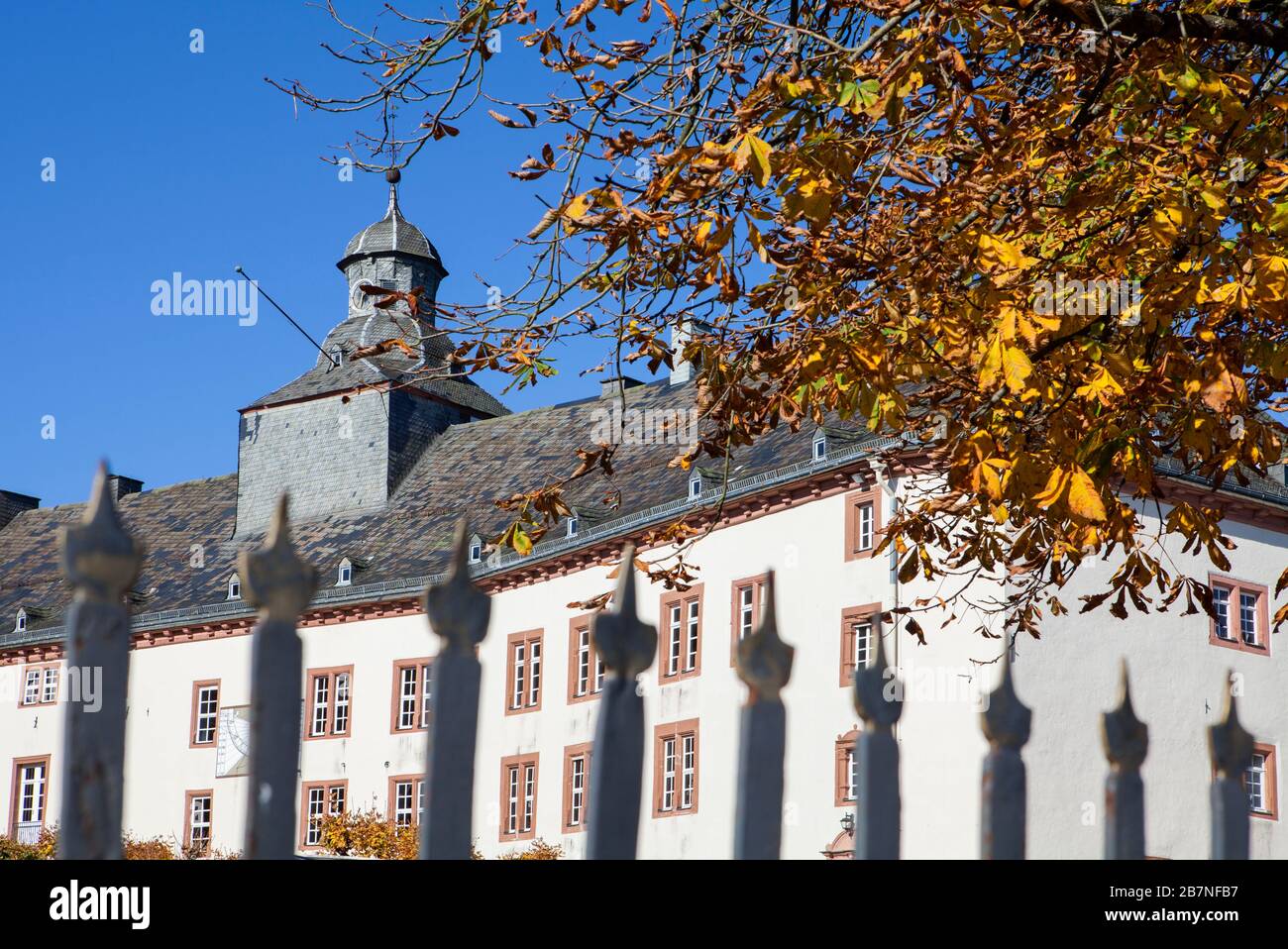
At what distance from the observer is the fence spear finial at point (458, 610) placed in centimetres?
322

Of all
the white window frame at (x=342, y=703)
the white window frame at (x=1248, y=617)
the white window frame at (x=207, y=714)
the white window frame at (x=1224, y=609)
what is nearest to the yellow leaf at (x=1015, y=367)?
the white window frame at (x=1224, y=609)

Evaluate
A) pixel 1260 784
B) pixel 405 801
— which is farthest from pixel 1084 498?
pixel 405 801

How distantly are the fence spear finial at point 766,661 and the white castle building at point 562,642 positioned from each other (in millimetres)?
18878

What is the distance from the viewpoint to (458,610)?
10.6ft

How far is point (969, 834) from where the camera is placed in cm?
3162

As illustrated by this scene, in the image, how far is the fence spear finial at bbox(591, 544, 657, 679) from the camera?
3.27m

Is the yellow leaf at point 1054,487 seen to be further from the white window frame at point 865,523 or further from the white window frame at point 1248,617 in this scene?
the white window frame at point 1248,617

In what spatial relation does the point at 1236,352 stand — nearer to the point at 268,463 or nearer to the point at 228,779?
the point at 228,779

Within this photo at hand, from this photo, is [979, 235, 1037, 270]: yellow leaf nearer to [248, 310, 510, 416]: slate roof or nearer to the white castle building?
the white castle building

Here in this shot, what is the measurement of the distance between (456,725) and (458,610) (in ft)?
0.71

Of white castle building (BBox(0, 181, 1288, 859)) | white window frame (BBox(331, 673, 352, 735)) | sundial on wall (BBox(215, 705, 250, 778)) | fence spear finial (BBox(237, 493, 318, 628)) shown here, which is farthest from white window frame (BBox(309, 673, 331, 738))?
fence spear finial (BBox(237, 493, 318, 628))

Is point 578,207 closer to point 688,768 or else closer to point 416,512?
point 688,768

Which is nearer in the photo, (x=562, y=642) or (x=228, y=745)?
(x=562, y=642)
